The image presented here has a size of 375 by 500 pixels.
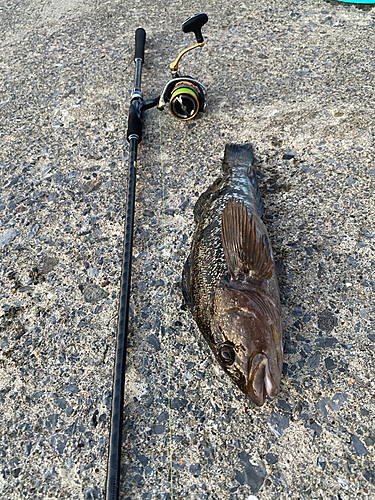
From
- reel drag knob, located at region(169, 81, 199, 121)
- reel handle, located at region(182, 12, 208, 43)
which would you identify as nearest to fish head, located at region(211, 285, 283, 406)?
reel drag knob, located at region(169, 81, 199, 121)

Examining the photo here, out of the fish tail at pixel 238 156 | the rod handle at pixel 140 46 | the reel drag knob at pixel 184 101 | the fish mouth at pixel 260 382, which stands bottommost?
the fish mouth at pixel 260 382

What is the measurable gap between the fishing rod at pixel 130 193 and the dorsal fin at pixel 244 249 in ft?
2.24

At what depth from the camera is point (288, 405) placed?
82.3 inches

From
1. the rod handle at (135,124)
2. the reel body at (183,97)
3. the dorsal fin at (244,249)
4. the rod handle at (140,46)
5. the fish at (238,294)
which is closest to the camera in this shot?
the fish at (238,294)

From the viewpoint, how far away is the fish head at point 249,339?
6.49ft

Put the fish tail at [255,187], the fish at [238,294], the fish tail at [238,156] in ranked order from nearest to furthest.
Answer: the fish at [238,294] → the fish tail at [255,187] → the fish tail at [238,156]

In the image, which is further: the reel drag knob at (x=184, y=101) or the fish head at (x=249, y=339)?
the reel drag knob at (x=184, y=101)

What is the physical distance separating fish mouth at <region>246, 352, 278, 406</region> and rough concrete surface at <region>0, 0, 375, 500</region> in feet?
0.56

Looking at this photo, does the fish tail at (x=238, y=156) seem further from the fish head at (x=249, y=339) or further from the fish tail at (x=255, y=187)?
the fish head at (x=249, y=339)

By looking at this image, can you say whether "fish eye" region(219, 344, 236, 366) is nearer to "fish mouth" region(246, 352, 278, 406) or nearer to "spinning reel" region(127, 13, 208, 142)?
"fish mouth" region(246, 352, 278, 406)

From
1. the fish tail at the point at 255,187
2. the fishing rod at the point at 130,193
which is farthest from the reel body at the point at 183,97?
the fish tail at the point at 255,187

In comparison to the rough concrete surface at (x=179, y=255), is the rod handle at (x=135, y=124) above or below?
above

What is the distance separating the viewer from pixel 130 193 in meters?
2.97

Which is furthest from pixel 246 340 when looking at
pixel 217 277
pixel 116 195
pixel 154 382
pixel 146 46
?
pixel 146 46
